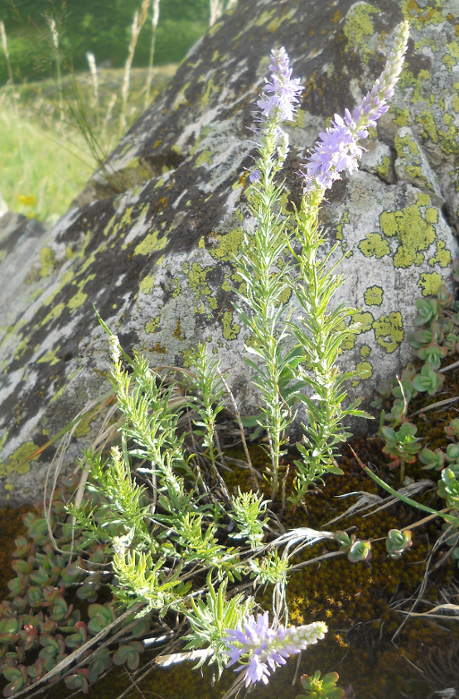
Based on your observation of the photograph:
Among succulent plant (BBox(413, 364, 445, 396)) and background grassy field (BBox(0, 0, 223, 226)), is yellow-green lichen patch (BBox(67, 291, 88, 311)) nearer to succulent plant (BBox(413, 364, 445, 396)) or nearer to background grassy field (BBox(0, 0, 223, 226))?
background grassy field (BBox(0, 0, 223, 226))

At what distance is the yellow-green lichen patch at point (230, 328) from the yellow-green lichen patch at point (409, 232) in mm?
1013

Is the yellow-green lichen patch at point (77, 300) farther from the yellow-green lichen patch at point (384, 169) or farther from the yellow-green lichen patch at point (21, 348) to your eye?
the yellow-green lichen patch at point (384, 169)

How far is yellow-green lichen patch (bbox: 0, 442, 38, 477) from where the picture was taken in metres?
2.94

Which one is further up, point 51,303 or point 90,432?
point 51,303

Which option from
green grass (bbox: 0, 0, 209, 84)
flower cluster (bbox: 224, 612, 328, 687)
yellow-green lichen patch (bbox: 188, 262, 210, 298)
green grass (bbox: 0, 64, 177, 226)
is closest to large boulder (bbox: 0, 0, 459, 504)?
yellow-green lichen patch (bbox: 188, 262, 210, 298)

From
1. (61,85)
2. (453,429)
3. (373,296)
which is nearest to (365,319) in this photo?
(373,296)

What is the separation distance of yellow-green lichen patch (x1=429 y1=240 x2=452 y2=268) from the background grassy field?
328cm

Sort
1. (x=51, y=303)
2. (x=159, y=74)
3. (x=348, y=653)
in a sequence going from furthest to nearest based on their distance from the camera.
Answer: (x=159, y=74)
(x=51, y=303)
(x=348, y=653)

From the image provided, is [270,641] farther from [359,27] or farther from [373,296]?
[359,27]

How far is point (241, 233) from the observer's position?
9.05 ft

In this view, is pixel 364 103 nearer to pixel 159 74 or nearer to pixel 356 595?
pixel 356 595

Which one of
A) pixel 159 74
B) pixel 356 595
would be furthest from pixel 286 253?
pixel 159 74

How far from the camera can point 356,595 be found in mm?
2100

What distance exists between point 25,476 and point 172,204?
2003 mm
